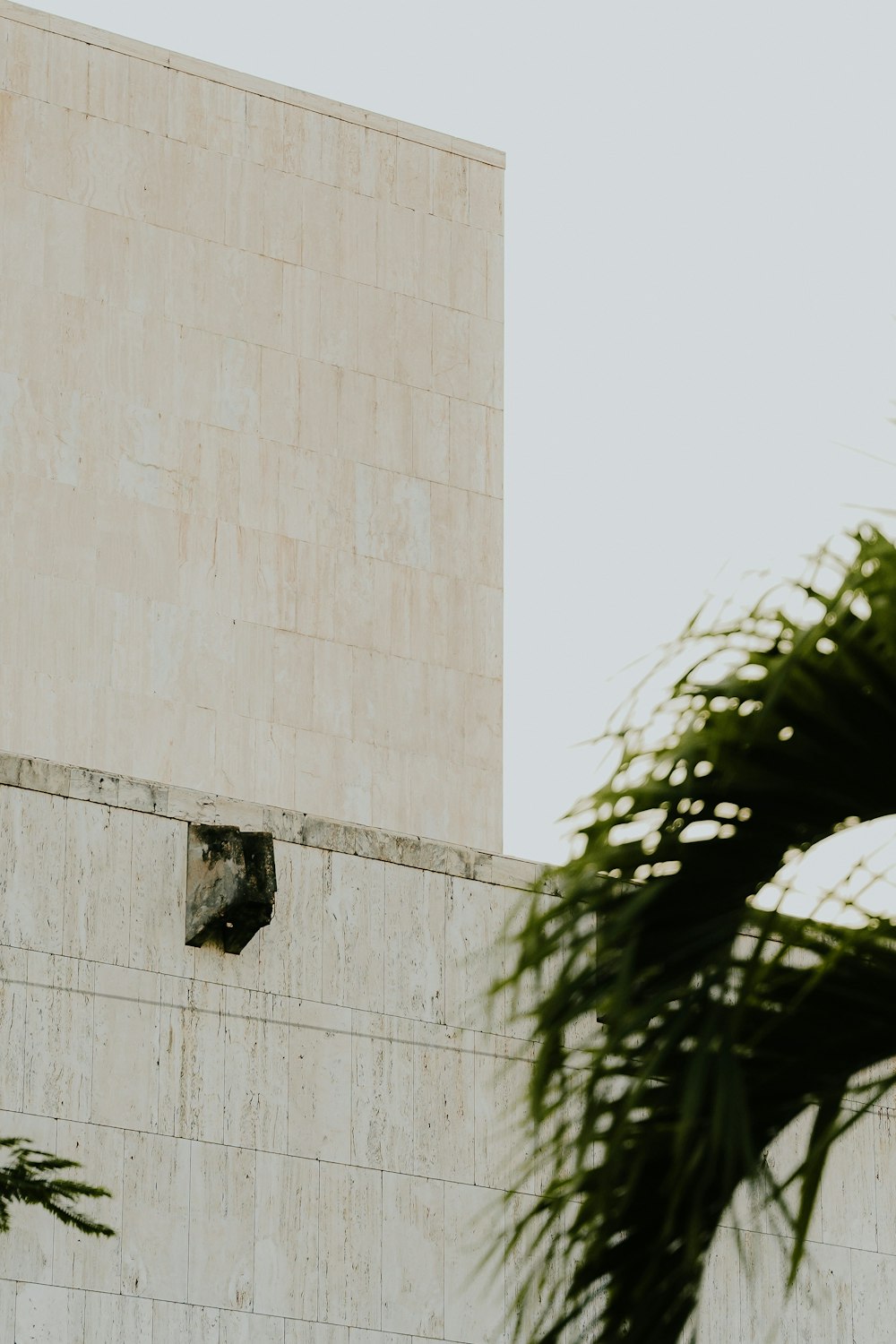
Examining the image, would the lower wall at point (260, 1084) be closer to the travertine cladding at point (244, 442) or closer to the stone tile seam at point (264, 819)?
the stone tile seam at point (264, 819)

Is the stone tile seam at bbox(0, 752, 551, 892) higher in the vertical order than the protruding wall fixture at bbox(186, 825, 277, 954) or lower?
higher

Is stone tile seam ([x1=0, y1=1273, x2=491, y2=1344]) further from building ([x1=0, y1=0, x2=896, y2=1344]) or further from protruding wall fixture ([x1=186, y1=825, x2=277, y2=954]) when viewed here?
protruding wall fixture ([x1=186, y1=825, x2=277, y2=954])

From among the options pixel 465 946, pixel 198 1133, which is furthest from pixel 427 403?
pixel 198 1133

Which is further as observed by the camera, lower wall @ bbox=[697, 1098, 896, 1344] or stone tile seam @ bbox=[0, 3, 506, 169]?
stone tile seam @ bbox=[0, 3, 506, 169]

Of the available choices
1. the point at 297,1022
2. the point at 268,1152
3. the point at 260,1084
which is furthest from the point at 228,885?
the point at 268,1152

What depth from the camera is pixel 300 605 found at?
27875 mm

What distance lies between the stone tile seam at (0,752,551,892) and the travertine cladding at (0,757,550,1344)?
0.02 meters

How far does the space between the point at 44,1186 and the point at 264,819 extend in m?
3.18

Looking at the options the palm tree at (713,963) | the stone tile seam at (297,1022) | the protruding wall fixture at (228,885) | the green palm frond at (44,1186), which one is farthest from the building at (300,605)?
the palm tree at (713,963)

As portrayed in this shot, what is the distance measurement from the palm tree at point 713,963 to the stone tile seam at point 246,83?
24.8m

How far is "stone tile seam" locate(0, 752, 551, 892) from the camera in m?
17.2

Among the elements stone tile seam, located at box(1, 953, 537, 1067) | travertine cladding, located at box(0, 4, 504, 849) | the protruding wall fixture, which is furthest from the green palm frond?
travertine cladding, located at box(0, 4, 504, 849)

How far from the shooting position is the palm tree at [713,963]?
146 inches

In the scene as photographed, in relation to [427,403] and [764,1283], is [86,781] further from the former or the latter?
[427,403]
